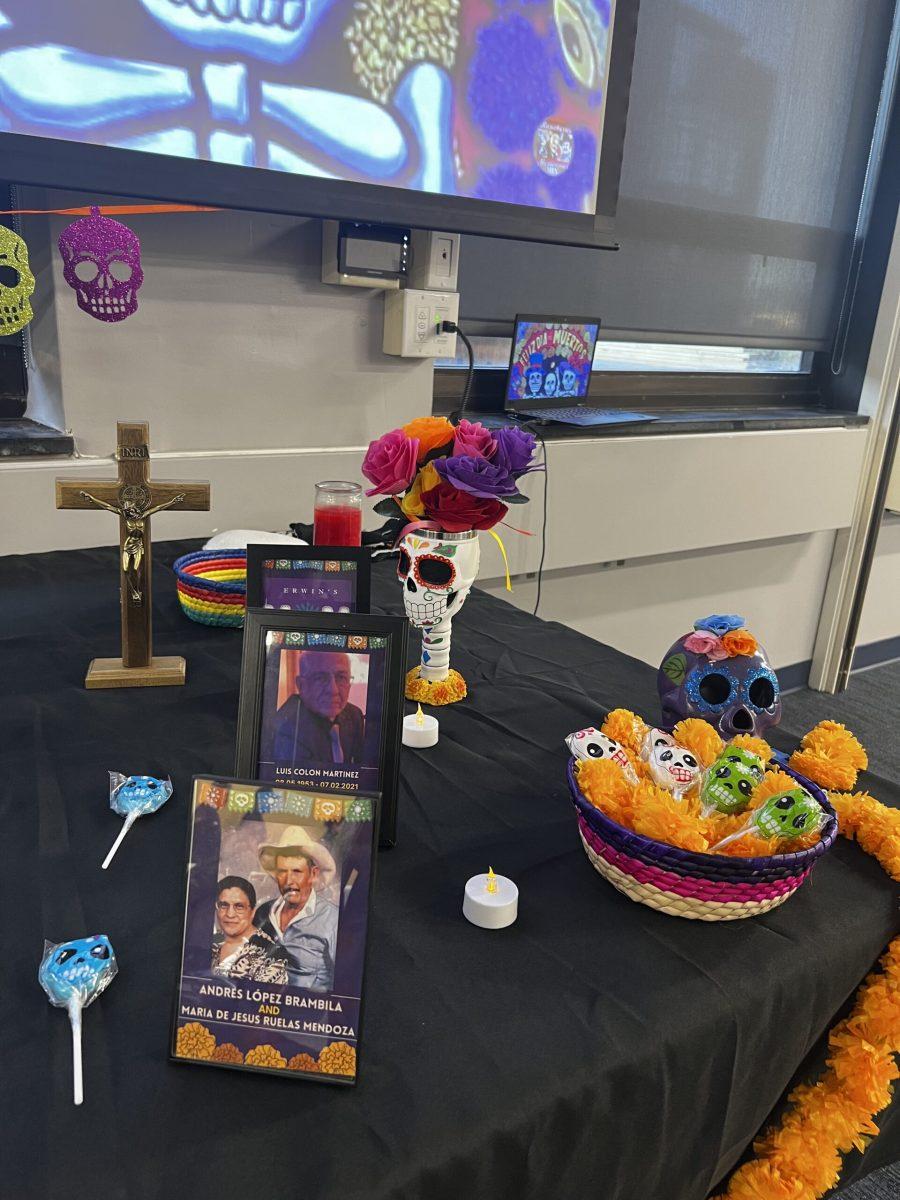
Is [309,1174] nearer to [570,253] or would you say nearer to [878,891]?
[878,891]

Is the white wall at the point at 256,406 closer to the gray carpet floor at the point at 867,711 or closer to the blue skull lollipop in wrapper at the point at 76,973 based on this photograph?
the gray carpet floor at the point at 867,711

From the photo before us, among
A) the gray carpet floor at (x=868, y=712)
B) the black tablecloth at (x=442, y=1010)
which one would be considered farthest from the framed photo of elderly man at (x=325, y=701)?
the gray carpet floor at (x=868, y=712)

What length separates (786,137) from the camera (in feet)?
8.98

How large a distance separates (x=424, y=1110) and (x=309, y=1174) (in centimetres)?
7

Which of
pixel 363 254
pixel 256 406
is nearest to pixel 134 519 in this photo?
pixel 256 406

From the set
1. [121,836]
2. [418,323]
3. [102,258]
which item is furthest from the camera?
Result: [418,323]

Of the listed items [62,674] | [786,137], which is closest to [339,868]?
[62,674]

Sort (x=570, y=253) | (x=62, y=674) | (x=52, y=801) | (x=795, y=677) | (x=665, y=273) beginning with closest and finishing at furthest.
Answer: (x=52, y=801)
(x=62, y=674)
(x=570, y=253)
(x=665, y=273)
(x=795, y=677)

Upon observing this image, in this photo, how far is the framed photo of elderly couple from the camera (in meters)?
0.54

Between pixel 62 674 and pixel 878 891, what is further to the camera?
pixel 62 674

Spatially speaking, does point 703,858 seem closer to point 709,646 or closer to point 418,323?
point 709,646

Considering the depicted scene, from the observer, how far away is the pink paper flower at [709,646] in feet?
3.06

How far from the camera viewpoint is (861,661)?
3590 mm

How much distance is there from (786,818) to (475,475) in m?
0.48
